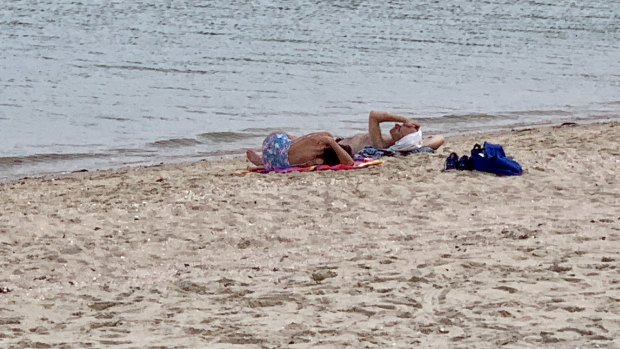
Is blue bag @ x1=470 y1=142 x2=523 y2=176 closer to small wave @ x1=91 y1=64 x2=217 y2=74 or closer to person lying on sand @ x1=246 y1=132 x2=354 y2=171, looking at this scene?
person lying on sand @ x1=246 y1=132 x2=354 y2=171

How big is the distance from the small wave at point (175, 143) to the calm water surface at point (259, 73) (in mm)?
27

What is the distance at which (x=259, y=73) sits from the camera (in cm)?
2038

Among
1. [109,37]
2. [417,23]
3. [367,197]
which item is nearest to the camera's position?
[367,197]

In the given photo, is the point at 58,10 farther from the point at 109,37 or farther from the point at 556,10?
the point at 556,10

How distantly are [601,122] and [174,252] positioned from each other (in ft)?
30.7

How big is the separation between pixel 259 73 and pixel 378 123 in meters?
9.62

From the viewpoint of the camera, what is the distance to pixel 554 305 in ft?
18.3

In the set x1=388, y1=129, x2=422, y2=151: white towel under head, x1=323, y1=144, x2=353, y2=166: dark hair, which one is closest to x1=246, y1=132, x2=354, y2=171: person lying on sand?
x1=323, y1=144, x2=353, y2=166: dark hair

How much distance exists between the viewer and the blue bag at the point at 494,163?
977 cm

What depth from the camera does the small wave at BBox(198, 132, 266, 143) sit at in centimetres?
1449

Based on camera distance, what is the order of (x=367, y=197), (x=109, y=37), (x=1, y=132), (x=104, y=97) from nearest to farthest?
(x=367, y=197)
(x=1, y=132)
(x=104, y=97)
(x=109, y=37)

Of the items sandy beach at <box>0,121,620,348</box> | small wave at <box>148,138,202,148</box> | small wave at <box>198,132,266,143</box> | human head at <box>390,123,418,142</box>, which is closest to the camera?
sandy beach at <box>0,121,620,348</box>

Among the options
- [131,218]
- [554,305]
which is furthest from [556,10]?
[554,305]

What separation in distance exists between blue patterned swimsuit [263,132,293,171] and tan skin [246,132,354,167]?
0.04 metres
